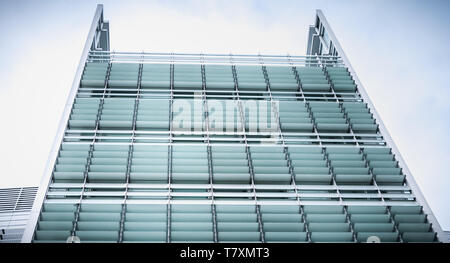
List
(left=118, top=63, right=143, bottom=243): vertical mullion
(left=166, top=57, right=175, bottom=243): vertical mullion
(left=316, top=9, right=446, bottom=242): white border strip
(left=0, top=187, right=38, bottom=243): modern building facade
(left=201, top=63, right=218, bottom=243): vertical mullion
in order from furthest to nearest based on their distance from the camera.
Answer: (left=0, top=187, right=38, bottom=243): modern building facade < (left=316, top=9, right=446, bottom=242): white border strip < (left=201, top=63, right=218, bottom=243): vertical mullion < (left=118, top=63, right=143, bottom=243): vertical mullion < (left=166, top=57, right=175, bottom=243): vertical mullion

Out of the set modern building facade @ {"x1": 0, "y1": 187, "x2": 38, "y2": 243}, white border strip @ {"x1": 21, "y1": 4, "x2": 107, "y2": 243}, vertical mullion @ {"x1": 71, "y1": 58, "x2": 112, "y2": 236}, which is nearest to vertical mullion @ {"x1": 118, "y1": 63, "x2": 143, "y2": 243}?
vertical mullion @ {"x1": 71, "y1": 58, "x2": 112, "y2": 236}

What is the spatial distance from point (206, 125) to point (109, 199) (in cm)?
637

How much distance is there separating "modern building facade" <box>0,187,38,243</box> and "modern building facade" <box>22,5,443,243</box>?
2.12 m

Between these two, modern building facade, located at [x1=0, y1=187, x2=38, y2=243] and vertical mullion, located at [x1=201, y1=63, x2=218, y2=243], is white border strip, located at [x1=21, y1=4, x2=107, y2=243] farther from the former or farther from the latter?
vertical mullion, located at [x1=201, y1=63, x2=218, y2=243]

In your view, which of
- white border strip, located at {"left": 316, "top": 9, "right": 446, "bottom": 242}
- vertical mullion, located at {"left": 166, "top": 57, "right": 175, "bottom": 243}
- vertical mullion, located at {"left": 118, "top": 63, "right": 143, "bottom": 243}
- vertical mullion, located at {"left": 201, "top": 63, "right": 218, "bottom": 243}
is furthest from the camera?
white border strip, located at {"left": 316, "top": 9, "right": 446, "bottom": 242}

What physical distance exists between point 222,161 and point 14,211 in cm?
955

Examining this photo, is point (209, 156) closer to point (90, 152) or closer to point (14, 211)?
point (90, 152)

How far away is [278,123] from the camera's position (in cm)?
2288

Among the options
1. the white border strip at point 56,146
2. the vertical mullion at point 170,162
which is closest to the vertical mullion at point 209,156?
the vertical mullion at point 170,162

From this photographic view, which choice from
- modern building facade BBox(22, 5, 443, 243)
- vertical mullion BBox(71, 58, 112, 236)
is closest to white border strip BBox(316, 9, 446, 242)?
modern building facade BBox(22, 5, 443, 243)

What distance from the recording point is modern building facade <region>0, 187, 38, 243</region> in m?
18.3

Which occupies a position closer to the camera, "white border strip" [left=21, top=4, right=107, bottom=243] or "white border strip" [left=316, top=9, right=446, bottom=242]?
"white border strip" [left=21, top=4, right=107, bottom=243]
